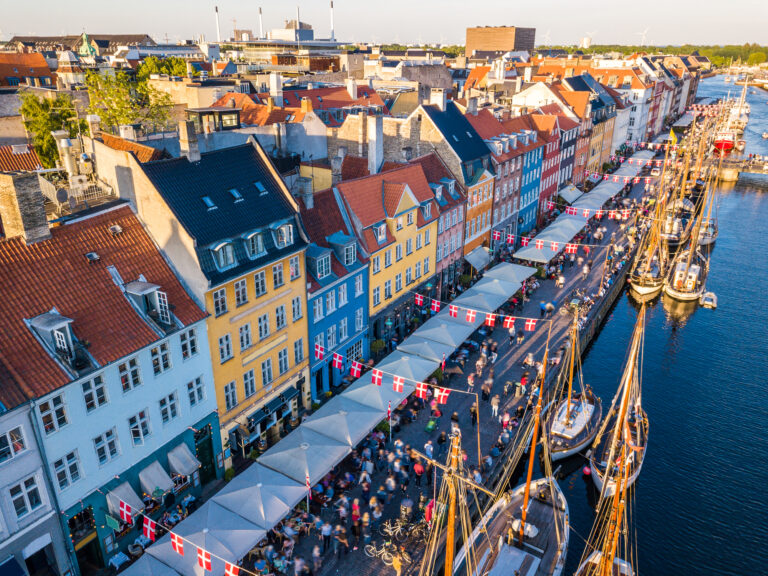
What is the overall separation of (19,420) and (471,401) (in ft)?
96.2

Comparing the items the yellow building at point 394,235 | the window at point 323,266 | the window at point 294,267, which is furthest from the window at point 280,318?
the yellow building at point 394,235

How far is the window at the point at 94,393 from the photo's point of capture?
83.8 feet

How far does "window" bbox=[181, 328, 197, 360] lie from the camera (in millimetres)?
29984

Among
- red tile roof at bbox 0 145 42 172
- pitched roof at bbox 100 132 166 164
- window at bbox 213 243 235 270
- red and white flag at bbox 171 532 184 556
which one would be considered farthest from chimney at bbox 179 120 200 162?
red tile roof at bbox 0 145 42 172

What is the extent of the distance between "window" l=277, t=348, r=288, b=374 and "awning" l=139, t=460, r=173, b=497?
9760 mm

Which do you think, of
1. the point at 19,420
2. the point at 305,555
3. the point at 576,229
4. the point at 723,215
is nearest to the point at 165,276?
the point at 19,420

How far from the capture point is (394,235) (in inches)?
1857

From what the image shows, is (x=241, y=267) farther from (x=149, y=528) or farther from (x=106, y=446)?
(x=149, y=528)

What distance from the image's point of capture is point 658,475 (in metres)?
40.0

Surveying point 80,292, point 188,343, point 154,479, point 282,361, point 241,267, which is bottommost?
point 154,479

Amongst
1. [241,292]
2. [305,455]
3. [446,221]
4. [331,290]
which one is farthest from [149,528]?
[446,221]

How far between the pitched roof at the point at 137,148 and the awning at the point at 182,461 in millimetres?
18180

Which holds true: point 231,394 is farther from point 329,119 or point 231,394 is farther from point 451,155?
→ point 329,119

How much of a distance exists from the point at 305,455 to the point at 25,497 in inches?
519
